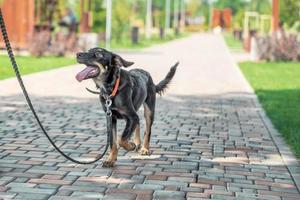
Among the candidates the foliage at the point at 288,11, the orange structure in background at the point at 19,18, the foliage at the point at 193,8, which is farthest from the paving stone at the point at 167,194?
the foliage at the point at 193,8

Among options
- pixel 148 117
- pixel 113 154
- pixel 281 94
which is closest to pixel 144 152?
pixel 148 117

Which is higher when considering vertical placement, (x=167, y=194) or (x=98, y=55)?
(x=98, y=55)

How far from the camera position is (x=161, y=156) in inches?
276

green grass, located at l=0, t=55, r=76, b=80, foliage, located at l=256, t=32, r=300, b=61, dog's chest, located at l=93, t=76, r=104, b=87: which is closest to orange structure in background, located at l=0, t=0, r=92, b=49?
green grass, located at l=0, t=55, r=76, b=80

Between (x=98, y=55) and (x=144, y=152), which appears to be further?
(x=144, y=152)

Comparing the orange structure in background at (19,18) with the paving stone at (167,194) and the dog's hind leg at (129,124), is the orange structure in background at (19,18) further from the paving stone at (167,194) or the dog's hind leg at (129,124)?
the paving stone at (167,194)

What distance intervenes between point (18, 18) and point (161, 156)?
75.9ft

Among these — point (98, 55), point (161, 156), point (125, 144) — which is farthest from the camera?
point (161, 156)

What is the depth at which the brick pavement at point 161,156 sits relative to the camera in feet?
18.0

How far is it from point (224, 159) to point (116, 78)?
1.67 meters

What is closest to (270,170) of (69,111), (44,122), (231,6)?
(44,122)

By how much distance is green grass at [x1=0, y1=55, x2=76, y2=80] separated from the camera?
1750 centimetres

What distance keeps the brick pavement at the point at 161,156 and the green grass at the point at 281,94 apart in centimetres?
22

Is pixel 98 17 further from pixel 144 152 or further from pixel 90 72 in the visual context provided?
pixel 90 72
